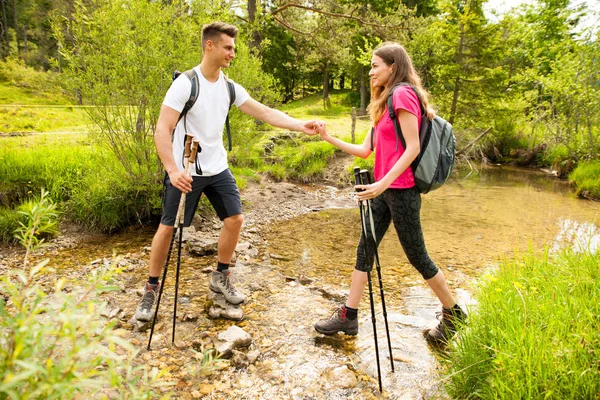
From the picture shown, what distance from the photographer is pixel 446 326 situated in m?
3.51

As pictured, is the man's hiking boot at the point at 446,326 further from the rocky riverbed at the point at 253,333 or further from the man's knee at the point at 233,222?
the man's knee at the point at 233,222

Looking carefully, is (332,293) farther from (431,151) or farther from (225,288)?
(431,151)

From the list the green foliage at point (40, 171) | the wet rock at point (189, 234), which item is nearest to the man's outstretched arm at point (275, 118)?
the wet rock at point (189, 234)

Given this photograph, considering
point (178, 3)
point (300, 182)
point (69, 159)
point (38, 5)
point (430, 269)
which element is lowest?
point (300, 182)

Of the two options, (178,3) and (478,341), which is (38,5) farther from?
(478,341)

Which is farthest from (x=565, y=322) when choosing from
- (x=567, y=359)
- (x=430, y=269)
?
(x=430, y=269)

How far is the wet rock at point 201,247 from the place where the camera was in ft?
19.1

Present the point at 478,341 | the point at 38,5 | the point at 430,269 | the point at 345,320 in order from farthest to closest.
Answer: the point at 38,5 < the point at 345,320 < the point at 430,269 < the point at 478,341

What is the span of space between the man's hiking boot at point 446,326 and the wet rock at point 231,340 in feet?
5.80

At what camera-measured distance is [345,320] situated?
3.75 metres

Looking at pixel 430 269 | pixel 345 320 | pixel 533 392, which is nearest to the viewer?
pixel 533 392

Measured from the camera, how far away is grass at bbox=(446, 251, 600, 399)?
213cm

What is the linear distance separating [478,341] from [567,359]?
1.96ft

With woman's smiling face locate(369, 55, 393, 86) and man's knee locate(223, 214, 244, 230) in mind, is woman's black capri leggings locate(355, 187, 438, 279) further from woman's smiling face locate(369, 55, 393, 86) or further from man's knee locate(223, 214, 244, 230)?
man's knee locate(223, 214, 244, 230)
